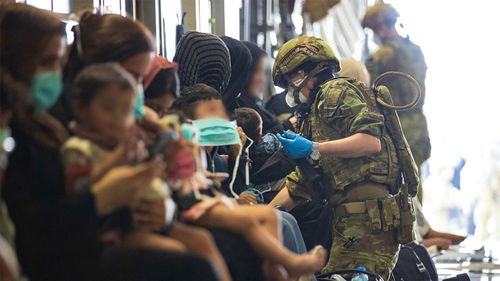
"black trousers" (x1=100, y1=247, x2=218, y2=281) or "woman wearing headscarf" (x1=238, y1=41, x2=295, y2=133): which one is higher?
"black trousers" (x1=100, y1=247, x2=218, y2=281)

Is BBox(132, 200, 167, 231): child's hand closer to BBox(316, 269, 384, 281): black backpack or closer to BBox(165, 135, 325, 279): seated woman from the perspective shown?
BBox(165, 135, 325, 279): seated woman

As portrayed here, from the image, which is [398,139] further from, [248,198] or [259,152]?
[248,198]

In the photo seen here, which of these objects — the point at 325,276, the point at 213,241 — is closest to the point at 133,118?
the point at 213,241

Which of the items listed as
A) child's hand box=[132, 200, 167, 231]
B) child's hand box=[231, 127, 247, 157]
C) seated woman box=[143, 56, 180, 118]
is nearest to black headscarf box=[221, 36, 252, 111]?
child's hand box=[231, 127, 247, 157]

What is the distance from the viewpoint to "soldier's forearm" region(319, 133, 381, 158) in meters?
5.50

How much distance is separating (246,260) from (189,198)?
230 mm

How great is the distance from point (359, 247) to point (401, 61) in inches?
119

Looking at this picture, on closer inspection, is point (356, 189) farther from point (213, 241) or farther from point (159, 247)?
point (159, 247)

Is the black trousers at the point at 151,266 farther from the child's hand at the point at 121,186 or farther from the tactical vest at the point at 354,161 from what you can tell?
the tactical vest at the point at 354,161

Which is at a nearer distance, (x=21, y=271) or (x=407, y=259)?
(x=21, y=271)

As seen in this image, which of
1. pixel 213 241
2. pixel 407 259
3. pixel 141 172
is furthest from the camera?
pixel 407 259

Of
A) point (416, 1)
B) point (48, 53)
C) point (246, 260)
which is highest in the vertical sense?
point (48, 53)

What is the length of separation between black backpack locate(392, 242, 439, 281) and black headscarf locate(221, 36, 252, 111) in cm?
108

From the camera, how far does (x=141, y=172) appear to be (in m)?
2.97
